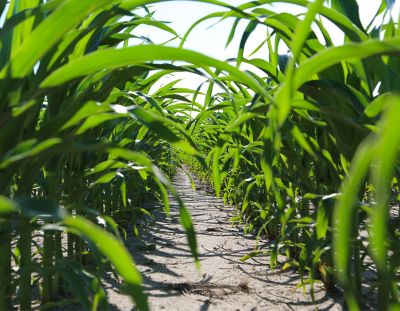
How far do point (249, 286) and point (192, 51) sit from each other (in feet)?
3.60

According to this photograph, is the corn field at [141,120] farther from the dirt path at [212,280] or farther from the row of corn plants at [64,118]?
the dirt path at [212,280]

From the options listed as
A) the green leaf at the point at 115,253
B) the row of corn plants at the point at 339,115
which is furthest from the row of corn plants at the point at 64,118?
the row of corn plants at the point at 339,115

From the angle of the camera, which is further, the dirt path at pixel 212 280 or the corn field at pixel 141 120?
the dirt path at pixel 212 280

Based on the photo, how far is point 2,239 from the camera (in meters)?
0.68

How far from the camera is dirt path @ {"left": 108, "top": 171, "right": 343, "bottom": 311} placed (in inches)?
51.3

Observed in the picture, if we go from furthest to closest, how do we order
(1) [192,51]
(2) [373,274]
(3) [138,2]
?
(2) [373,274]
(3) [138,2]
(1) [192,51]

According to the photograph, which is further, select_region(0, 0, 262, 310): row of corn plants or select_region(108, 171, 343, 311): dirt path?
select_region(108, 171, 343, 311): dirt path

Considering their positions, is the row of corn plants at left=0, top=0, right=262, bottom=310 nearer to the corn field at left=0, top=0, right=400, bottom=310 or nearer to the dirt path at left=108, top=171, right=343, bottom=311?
the corn field at left=0, top=0, right=400, bottom=310

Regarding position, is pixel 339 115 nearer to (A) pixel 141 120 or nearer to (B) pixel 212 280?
(A) pixel 141 120

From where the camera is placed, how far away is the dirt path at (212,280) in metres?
1.30

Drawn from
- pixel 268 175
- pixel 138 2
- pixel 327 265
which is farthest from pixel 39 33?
pixel 327 265

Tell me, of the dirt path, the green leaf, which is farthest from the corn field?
the dirt path

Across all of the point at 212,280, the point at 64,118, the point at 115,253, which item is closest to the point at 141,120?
the point at 64,118

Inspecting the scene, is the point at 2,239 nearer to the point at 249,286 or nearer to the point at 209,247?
the point at 249,286
